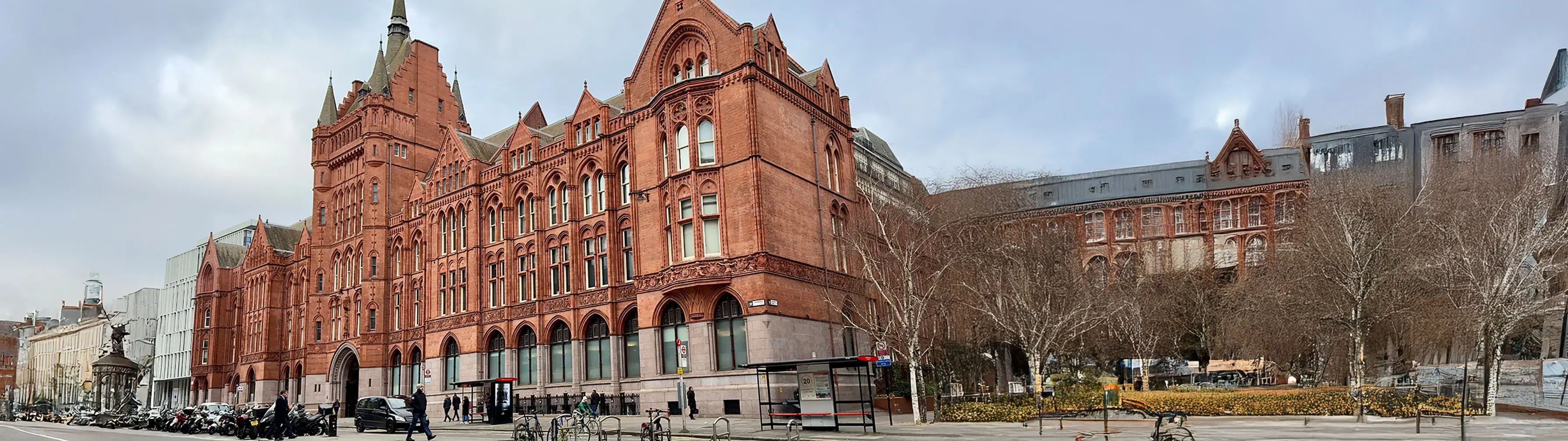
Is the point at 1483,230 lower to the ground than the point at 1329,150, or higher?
lower

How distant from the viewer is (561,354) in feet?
170

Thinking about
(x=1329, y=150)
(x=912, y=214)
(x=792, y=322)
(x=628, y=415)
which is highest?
(x=1329, y=150)

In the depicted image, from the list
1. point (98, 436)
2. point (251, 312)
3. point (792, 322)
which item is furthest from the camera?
point (251, 312)

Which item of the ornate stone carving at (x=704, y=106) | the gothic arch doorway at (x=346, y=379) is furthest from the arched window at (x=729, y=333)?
the gothic arch doorway at (x=346, y=379)

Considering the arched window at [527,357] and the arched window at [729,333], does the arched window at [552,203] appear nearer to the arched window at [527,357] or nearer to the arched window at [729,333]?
the arched window at [527,357]

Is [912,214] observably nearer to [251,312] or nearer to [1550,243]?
[1550,243]

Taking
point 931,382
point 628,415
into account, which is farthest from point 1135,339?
point 628,415

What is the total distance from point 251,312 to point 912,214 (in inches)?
2475

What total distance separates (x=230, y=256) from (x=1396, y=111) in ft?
319

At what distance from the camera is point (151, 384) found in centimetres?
10719

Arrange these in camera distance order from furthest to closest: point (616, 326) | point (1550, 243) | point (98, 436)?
point (616, 326)
point (98, 436)
point (1550, 243)

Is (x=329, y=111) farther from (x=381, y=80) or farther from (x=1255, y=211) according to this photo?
(x=1255, y=211)

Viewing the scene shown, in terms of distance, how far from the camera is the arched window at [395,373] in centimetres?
6481

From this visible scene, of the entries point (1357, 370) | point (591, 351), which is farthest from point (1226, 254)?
point (591, 351)
